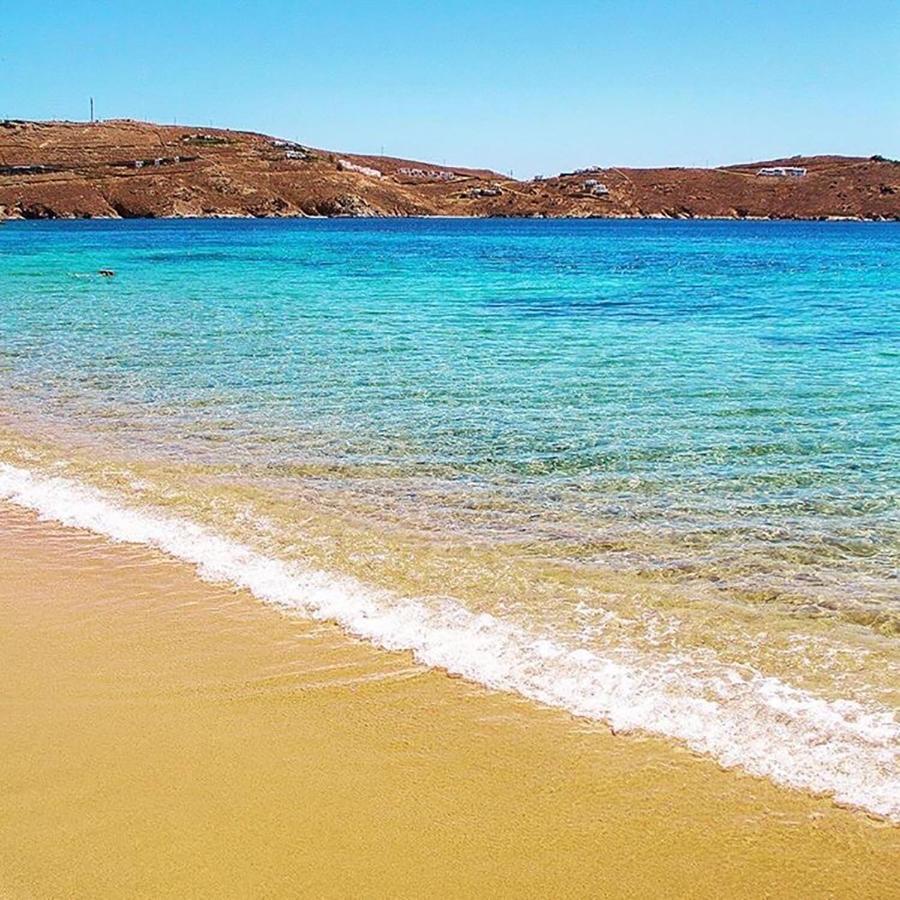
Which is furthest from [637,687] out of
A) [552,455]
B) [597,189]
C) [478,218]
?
[597,189]

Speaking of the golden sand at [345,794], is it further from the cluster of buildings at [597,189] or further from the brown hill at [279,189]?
the cluster of buildings at [597,189]

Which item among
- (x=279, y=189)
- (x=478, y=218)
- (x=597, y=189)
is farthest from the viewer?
(x=597, y=189)

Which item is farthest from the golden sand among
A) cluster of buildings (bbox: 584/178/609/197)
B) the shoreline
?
cluster of buildings (bbox: 584/178/609/197)

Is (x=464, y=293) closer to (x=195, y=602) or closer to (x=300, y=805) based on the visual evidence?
(x=195, y=602)

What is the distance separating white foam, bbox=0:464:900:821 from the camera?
4941mm

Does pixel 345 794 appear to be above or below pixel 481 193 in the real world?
below

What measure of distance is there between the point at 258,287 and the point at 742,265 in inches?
1200

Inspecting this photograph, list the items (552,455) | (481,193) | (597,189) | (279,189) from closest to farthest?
(552,455) → (279,189) → (481,193) → (597,189)

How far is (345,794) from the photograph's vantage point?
184 inches

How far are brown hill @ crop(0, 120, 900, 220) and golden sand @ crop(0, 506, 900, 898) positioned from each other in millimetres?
137603

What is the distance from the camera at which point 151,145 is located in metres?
185

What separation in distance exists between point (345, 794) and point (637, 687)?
1.95 m

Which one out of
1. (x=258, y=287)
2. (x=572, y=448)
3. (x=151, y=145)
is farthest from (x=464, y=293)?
(x=151, y=145)

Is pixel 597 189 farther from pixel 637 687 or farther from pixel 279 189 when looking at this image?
pixel 637 687
